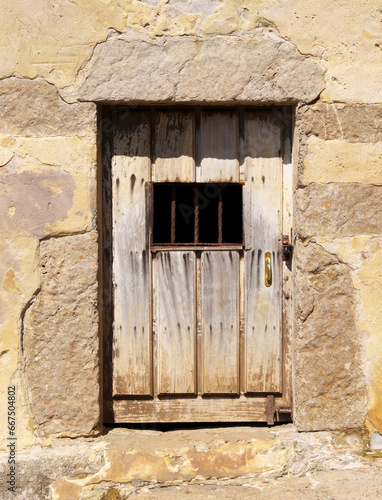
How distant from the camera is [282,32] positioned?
92.1 inches

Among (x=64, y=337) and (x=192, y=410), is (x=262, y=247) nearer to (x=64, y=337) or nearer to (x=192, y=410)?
(x=192, y=410)

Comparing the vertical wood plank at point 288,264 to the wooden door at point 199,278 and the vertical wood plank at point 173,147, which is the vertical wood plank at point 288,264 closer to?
the wooden door at point 199,278

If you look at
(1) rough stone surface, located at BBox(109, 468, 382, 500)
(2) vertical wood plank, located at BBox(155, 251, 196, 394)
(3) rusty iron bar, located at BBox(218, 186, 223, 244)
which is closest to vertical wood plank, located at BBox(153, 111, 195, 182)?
(3) rusty iron bar, located at BBox(218, 186, 223, 244)

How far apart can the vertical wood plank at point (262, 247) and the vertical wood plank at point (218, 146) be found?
68 mm

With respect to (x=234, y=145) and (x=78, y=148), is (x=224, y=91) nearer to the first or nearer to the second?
(x=234, y=145)

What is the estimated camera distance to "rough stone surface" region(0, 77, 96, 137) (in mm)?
2326

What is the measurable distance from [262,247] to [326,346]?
1.92 feet

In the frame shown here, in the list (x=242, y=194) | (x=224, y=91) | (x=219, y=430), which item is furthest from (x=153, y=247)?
(x=219, y=430)

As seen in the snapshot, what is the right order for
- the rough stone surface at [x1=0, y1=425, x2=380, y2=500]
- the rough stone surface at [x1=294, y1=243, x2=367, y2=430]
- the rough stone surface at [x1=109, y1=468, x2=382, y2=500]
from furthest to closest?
the rough stone surface at [x1=294, y1=243, x2=367, y2=430]
the rough stone surface at [x1=0, y1=425, x2=380, y2=500]
the rough stone surface at [x1=109, y1=468, x2=382, y2=500]

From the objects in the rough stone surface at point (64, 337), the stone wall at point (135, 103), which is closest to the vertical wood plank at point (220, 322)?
the stone wall at point (135, 103)

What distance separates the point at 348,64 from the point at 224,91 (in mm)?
614

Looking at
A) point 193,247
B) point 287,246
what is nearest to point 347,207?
point 287,246

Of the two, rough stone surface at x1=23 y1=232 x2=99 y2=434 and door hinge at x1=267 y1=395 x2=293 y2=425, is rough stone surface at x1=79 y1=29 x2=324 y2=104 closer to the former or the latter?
rough stone surface at x1=23 y1=232 x2=99 y2=434

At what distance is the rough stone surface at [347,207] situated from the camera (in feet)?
7.77
